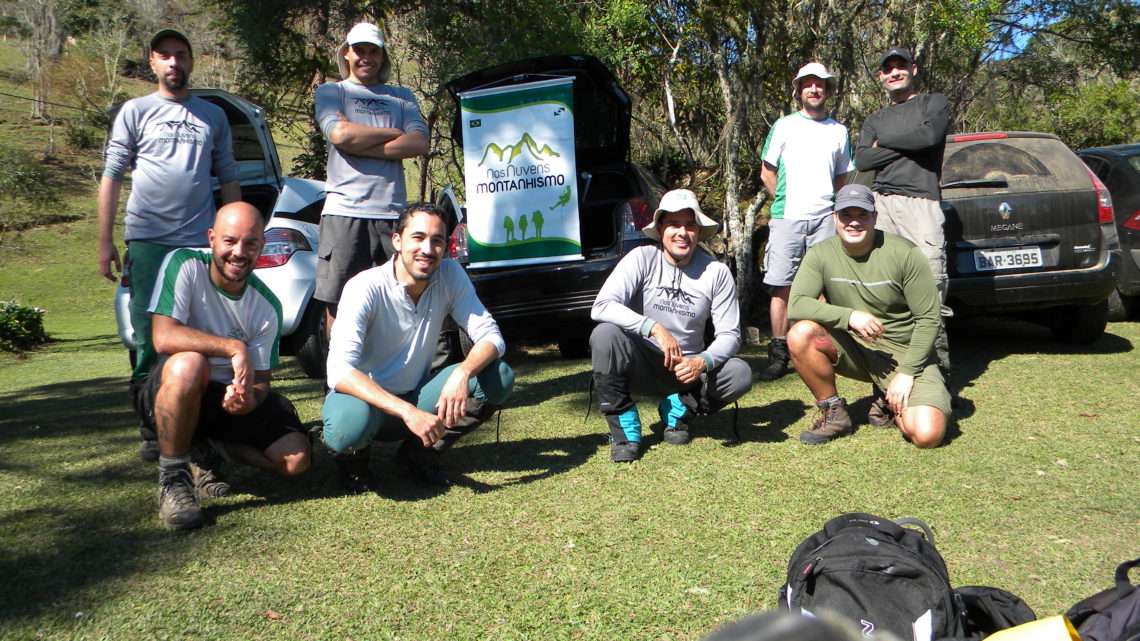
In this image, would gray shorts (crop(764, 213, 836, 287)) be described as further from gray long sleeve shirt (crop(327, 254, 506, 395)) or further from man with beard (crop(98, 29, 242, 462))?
man with beard (crop(98, 29, 242, 462))

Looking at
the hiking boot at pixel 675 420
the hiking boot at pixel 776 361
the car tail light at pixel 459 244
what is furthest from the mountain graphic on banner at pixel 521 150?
the hiking boot at pixel 675 420

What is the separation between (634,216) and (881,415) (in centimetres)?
252

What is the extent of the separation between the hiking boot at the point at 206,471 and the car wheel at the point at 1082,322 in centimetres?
574

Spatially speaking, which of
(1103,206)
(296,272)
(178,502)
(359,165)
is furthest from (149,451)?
(1103,206)

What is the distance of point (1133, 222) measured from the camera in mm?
7363

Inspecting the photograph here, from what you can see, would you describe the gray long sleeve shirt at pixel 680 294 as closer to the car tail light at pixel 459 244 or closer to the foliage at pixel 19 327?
the car tail light at pixel 459 244

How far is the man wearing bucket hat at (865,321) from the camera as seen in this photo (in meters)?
4.47

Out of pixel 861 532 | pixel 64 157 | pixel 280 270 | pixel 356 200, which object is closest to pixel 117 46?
pixel 64 157

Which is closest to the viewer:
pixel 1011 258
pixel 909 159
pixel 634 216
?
pixel 909 159

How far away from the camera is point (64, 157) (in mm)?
34750

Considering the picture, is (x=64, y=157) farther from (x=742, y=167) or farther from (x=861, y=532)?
(x=861, y=532)

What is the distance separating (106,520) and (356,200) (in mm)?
1873

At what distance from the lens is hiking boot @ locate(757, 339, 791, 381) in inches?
237

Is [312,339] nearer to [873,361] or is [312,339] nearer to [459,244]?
[459,244]
